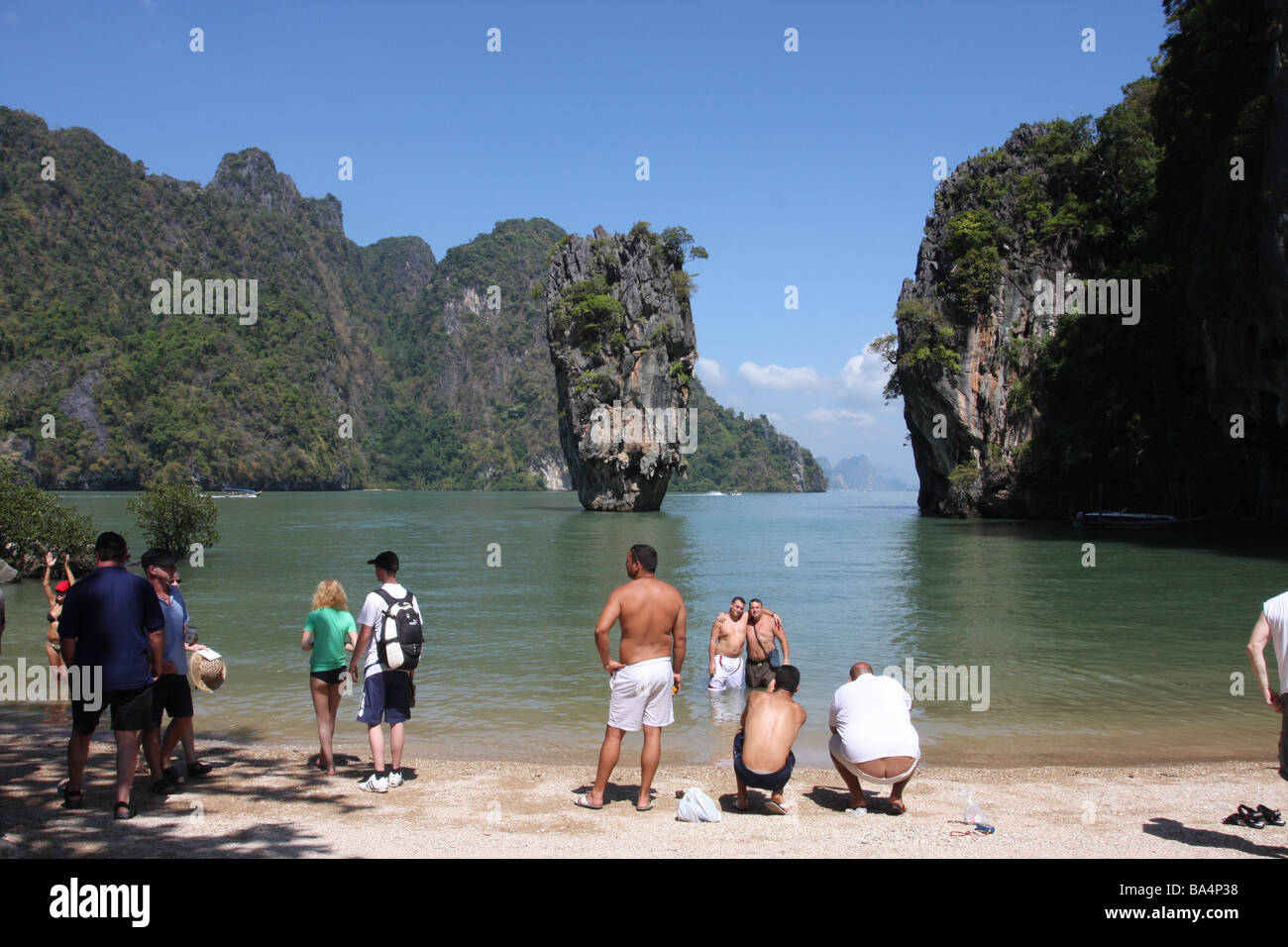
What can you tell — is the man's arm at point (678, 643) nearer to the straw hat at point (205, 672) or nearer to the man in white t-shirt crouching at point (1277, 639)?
the man in white t-shirt crouching at point (1277, 639)

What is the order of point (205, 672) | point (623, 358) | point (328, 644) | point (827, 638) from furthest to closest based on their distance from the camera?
point (623, 358), point (827, 638), point (205, 672), point (328, 644)

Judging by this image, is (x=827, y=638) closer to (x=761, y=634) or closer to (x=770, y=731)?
(x=761, y=634)

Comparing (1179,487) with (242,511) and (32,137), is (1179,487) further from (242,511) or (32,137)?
(32,137)

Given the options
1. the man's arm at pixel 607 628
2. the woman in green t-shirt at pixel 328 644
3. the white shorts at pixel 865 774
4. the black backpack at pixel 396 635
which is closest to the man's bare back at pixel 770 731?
the white shorts at pixel 865 774

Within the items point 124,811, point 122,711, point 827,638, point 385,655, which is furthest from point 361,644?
point 827,638

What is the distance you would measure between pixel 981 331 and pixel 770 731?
48.5m

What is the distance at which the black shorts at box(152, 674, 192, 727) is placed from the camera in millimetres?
6923

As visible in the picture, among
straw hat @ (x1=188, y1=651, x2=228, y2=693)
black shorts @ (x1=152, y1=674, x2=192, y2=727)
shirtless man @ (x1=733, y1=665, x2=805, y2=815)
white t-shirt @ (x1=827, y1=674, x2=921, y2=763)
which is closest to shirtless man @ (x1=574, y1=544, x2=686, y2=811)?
shirtless man @ (x1=733, y1=665, x2=805, y2=815)

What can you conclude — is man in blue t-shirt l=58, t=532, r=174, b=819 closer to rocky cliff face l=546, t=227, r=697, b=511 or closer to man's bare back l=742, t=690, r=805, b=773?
→ man's bare back l=742, t=690, r=805, b=773

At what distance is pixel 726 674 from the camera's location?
12.0m

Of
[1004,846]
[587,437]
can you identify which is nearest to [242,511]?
[587,437]

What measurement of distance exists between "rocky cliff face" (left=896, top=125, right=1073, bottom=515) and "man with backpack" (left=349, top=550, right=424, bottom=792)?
47927 mm

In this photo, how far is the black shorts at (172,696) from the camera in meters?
6.92

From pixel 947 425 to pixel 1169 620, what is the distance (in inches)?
1376
